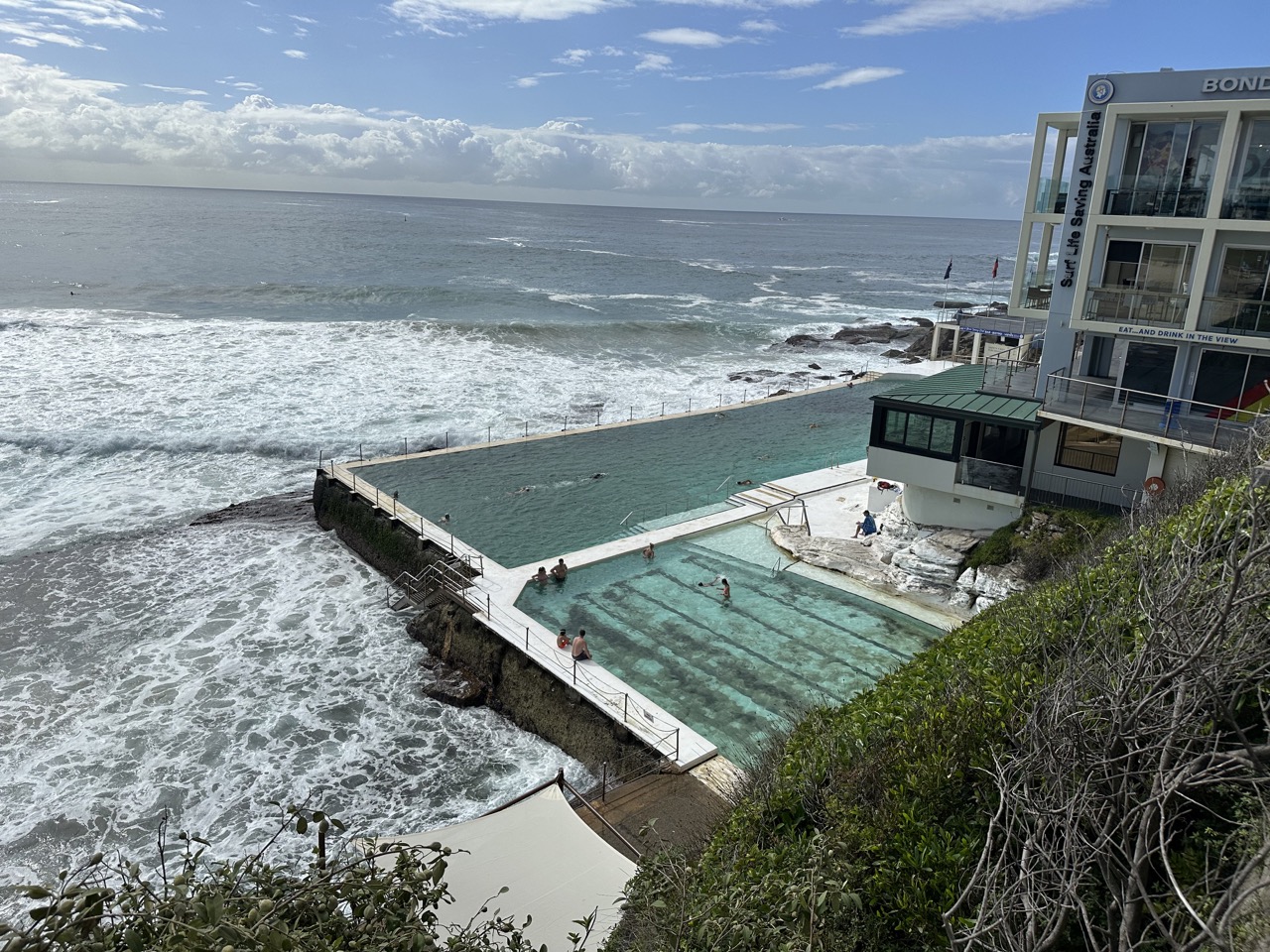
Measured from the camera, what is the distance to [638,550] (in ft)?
77.0

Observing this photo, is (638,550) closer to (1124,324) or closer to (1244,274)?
(1124,324)

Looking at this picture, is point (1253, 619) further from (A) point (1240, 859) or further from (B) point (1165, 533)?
(B) point (1165, 533)

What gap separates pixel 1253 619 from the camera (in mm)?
6820

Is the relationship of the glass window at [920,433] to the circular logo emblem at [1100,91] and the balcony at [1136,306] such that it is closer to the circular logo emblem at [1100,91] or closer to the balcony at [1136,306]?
the balcony at [1136,306]

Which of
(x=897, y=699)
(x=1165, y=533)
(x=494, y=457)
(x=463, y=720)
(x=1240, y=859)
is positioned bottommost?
(x=463, y=720)

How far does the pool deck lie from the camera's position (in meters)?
15.7

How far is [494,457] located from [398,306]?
148ft

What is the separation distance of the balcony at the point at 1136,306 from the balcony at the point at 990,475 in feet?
12.9

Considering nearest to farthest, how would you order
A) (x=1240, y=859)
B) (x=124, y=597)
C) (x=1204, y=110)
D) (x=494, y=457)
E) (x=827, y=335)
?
(x=1240, y=859), (x=1204, y=110), (x=124, y=597), (x=494, y=457), (x=827, y=335)

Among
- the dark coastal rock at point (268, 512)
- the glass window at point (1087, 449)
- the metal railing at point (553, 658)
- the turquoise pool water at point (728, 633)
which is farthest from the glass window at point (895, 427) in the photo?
the dark coastal rock at point (268, 512)

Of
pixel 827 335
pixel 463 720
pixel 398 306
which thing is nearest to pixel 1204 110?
pixel 463 720

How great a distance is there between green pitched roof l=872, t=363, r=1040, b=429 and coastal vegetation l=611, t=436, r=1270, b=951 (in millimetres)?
10034

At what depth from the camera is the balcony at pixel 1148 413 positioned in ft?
55.1

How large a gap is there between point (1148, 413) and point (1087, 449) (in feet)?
5.02
